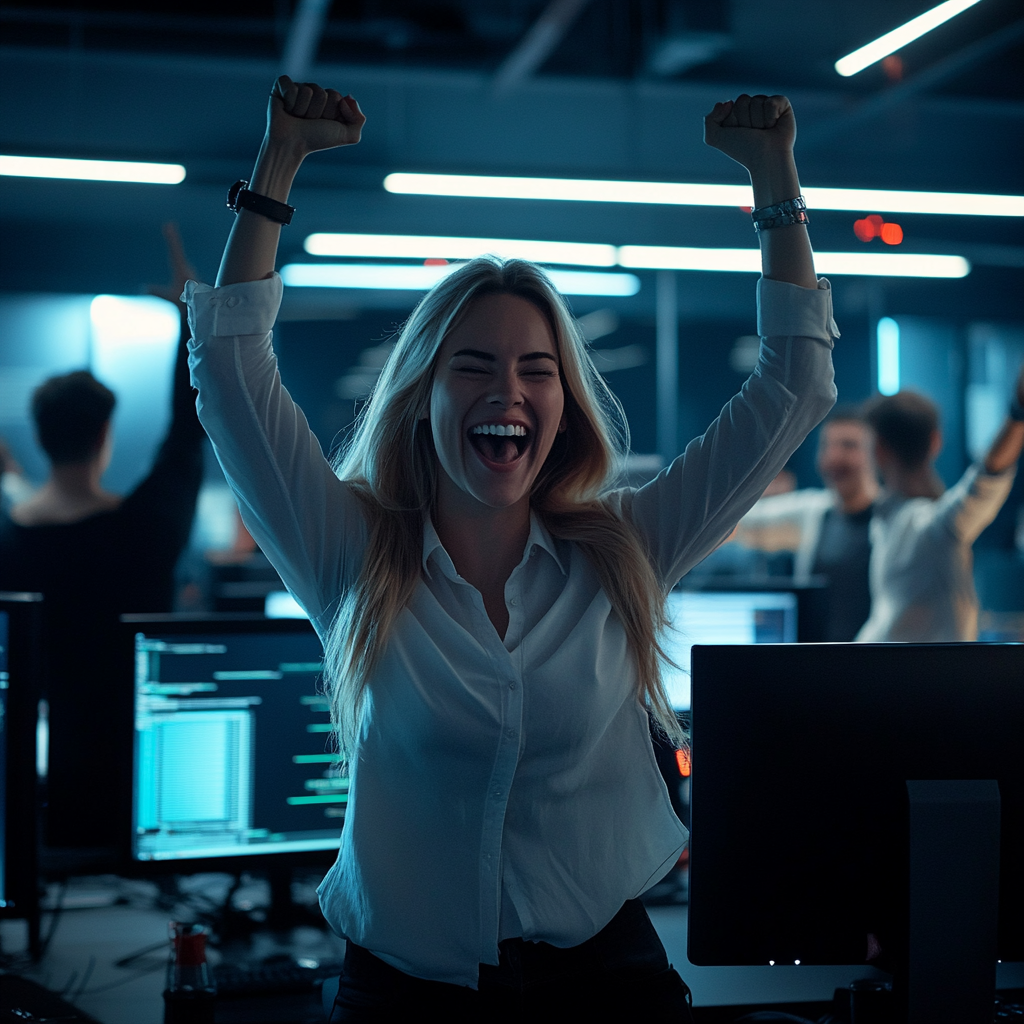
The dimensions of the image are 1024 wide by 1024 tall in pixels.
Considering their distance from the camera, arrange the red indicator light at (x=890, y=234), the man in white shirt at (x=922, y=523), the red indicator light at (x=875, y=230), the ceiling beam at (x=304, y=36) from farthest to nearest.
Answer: the red indicator light at (x=890, y=234) → the red indicator light at (x=875, y=230) → the ceiling beam at (x=304, y=36) → the man in white shirt at (x=922, y=523)

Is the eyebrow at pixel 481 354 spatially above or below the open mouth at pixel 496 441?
above

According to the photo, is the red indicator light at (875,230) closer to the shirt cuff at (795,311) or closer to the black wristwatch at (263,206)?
the shirt cuff at (795,311)

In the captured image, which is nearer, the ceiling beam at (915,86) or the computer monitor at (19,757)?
the computer monitor at (19,757)

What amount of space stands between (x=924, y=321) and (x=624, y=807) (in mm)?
7921

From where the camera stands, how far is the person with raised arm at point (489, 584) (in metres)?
1.23

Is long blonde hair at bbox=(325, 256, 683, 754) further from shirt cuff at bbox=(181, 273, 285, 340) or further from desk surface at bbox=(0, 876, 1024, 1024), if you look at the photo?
desk surface at bbox=(0, 876, 1024, 1024)

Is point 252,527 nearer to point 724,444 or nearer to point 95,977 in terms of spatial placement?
point 724,444

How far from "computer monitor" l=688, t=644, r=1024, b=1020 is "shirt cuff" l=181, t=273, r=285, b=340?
0.62 meters

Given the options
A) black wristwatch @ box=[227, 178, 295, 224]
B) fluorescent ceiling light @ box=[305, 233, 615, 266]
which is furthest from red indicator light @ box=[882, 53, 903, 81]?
black wristwatch @ box=[227, 178, 295, 224]

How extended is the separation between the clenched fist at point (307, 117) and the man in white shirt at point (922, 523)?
7.30 feet

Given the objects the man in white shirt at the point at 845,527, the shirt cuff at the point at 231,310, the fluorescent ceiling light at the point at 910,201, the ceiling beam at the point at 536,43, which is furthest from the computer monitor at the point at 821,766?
the ceiling beam at the point at 536,43

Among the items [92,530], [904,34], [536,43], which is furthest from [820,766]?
[536,43]

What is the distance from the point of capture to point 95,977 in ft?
5.12

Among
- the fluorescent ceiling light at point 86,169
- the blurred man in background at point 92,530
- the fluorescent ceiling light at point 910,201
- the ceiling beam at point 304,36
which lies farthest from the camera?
the ceiling beam at point 304,36
